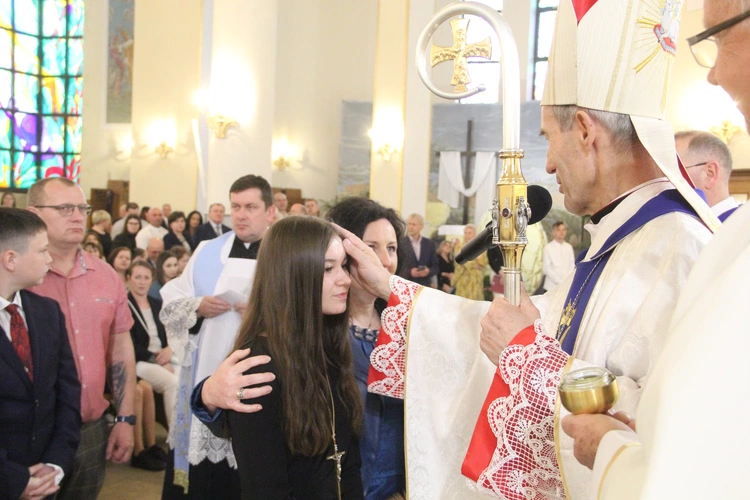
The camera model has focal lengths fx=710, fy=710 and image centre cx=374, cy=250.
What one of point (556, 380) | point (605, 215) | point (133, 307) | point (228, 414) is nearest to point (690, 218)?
point (605, 215)

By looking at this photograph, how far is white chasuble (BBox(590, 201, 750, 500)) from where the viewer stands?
0.72 metres

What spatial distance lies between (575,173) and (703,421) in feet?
3.37

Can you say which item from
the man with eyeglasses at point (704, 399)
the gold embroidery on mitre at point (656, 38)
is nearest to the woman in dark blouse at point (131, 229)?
the gold embroidery on mitre at point (656, 38)

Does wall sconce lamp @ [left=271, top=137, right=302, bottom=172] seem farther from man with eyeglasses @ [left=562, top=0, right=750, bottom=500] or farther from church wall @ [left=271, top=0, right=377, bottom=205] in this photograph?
man with eyeglasses @ [left=562, top=0, right=750, bottom=500]

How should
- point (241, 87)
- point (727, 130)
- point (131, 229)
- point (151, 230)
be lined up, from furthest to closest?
point (241, 87) → point (151, 230) → point (131, 229) → point (727, 130)

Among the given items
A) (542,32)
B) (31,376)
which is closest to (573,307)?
(31,376)

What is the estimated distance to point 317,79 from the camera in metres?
16.5

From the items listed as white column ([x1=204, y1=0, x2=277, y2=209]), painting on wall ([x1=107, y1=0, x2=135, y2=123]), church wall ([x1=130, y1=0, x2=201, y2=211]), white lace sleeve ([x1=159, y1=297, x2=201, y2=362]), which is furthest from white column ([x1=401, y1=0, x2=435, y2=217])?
white lace sleeve ([x1=159, y1=297, x2=201, y2=362])

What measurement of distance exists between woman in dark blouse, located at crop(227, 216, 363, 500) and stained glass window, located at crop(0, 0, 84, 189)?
54.3 ft

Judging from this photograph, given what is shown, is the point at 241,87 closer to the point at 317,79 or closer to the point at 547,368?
the point at 317,79

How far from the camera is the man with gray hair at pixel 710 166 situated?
348 centimetres

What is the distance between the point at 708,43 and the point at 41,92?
19.0 metres

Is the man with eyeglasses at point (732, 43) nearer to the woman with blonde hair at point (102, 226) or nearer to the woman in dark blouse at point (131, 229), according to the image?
the woman with blonde hair at point (102, 226)

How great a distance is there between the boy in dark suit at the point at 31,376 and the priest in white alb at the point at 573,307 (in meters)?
1.39
